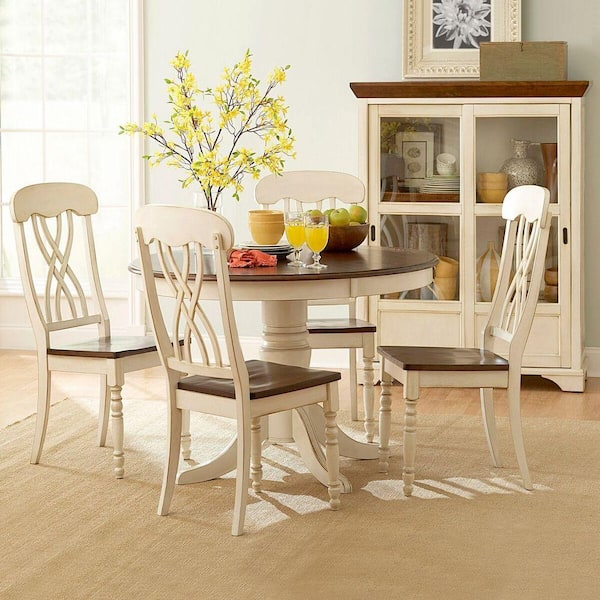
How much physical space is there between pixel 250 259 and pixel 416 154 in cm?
186

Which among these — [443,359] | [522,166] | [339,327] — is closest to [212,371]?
[443,359]

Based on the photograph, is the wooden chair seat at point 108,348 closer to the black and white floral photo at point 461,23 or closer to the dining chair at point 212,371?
the dining chair at point 212,371

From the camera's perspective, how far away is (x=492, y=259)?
4.91 meters

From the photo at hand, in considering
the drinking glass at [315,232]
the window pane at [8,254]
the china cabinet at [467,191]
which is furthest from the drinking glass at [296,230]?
the window pane at [8,254]

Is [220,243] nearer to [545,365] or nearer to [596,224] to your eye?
[545,365]

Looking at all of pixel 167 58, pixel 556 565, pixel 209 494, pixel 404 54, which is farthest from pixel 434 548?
pixel 167 58

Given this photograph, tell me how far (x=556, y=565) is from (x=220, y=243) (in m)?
1.24

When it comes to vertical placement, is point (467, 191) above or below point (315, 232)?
above

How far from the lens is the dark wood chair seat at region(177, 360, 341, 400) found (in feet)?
9.65

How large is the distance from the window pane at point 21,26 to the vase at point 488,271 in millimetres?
2842

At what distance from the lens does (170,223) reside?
9.57 feet

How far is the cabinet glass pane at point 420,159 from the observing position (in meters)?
4.88

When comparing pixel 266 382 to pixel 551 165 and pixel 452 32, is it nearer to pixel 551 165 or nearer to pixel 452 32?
pixel 551 165

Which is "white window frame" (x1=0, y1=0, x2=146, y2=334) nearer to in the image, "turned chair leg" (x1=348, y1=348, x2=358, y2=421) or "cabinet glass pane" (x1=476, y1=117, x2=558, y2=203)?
"turned chair leg" (x1=348, y1=348, x2=358, y2=421)
